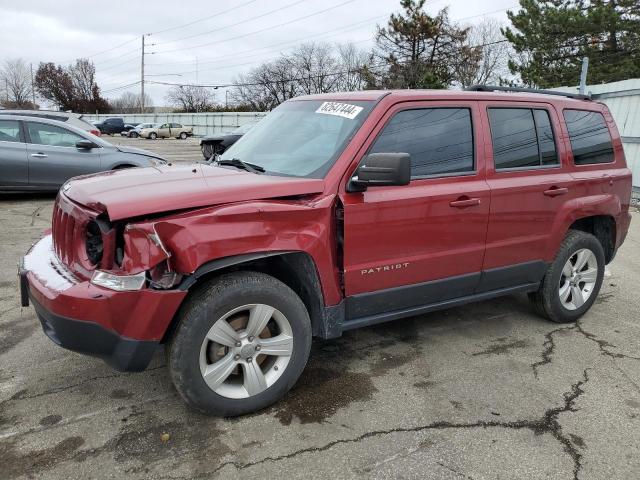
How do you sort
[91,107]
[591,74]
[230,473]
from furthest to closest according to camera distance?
[91,107] < [591,74] < [230,473]

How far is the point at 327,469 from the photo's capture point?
2592 millimetres

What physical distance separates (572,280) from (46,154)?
885cm

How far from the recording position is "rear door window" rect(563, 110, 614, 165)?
4359 mm

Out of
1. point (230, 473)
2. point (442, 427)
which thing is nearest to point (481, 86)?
point (442, 427)

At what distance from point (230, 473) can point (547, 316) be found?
318 centimetres

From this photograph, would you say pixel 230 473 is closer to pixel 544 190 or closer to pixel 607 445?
pixel 607 445

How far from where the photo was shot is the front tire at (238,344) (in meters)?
2.76

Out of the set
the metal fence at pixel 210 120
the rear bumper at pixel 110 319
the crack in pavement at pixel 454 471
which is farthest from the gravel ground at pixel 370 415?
the metal fence at pixel 210 120

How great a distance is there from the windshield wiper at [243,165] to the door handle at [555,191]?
2216mm

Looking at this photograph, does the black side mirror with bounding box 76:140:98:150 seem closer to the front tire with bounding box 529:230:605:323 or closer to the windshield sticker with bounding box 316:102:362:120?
the windshield sticker with bounding box 316:102:362:120

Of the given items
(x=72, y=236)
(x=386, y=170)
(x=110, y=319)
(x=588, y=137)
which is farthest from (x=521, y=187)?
(x=72, y=236)

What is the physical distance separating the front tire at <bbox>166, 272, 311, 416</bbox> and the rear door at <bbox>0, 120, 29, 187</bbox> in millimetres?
8110

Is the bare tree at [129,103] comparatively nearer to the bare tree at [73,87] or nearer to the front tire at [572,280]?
the bare tree at [73,87]

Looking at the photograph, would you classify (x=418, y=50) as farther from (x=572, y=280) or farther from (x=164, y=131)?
(x=572, y=280)
